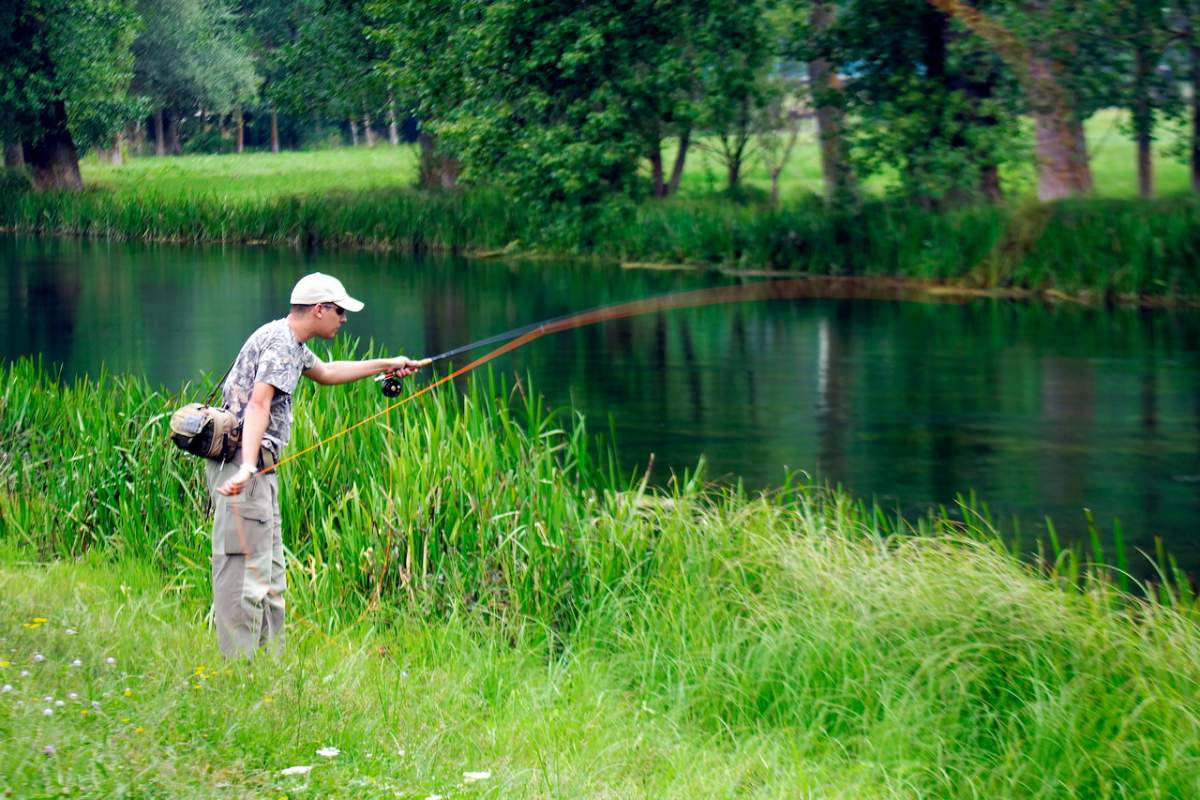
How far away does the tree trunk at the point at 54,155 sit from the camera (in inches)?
1473

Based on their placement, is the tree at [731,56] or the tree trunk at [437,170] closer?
the tree at [731,56]

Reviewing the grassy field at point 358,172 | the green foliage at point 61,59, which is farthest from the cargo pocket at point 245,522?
the green foliage at point 61,59

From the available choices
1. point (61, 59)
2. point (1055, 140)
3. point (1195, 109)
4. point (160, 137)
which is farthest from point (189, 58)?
point (1195, 109)

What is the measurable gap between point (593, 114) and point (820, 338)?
7080 millimetres

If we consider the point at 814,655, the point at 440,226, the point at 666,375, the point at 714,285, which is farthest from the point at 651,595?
the point at 440,226

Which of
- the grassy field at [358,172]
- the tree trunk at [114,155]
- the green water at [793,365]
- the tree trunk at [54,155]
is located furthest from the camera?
the tree trunk at [114,155]

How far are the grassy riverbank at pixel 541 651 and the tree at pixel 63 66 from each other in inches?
1132

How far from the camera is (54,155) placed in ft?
126

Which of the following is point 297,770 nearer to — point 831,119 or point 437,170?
point 831,119

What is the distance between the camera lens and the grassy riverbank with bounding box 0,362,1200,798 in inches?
181

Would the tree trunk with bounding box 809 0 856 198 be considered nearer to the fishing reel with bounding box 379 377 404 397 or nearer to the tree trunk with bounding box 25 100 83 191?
the fishing reel with bounding box 379 377 404 397

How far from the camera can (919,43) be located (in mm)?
23969

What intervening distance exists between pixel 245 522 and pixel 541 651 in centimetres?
139

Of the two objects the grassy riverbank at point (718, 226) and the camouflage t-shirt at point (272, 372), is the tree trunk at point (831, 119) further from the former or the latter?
the camouflage t-shirt at point (272, 372)
